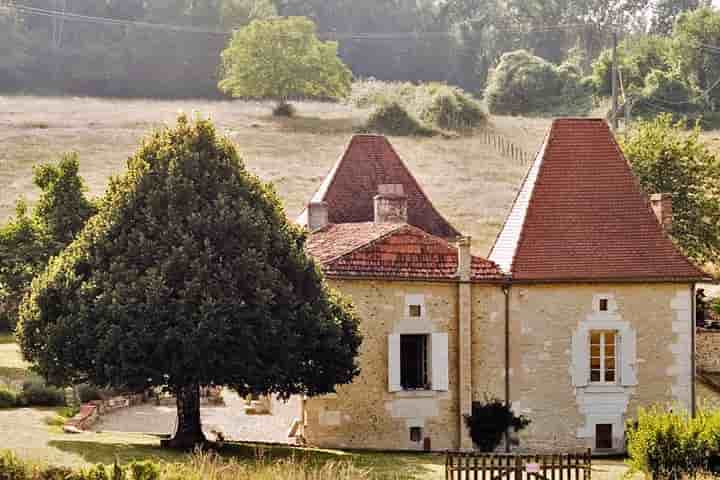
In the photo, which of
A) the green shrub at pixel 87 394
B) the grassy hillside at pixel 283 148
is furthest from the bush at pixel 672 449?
the grassy hillside at pixel 283 148

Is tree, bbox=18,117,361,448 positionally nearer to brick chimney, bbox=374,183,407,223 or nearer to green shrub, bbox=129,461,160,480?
green shrub, bbox=129,461,160,480

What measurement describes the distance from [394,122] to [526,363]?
4884cm

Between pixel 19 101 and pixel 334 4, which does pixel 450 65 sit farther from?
pixel 19 101

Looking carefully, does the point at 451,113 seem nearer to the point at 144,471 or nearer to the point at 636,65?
the point at 636,65

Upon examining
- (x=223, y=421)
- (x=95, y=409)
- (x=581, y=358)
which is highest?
(x=581, y=358)

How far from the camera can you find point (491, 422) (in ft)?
86.6

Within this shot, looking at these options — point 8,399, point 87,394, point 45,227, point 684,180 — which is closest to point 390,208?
point 87,394

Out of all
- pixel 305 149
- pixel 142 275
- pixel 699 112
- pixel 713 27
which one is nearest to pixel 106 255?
pixel 142 275

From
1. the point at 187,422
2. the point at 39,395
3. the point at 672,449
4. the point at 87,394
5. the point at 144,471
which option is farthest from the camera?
the point at 87,394

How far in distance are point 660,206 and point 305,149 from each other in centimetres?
3903

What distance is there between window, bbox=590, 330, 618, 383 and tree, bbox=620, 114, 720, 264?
12.3 m

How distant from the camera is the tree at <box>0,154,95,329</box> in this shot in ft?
111

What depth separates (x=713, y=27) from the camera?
77.1 metres

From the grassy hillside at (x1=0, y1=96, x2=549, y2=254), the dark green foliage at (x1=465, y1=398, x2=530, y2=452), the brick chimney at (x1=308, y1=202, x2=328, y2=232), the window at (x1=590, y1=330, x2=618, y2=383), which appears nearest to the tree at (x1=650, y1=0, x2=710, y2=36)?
the grassy hillside at (x1=0, y1=96, x2=549, y2=254)
